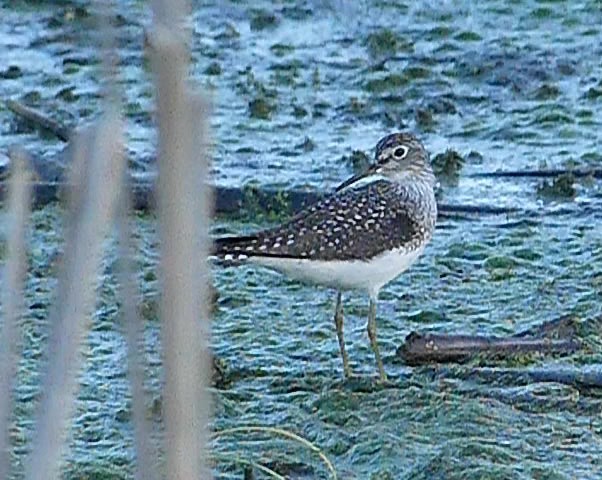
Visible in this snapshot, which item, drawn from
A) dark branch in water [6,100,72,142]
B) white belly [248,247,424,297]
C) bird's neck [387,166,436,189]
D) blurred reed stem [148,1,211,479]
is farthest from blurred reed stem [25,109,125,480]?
dark branch in water [6,100,72,142]

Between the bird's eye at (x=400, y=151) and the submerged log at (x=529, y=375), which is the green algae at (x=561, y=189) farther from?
the submerged log at (x=529, y=375)

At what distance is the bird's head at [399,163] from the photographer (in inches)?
280

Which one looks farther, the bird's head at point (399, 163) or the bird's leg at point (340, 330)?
the bird's head at point (399, 163)

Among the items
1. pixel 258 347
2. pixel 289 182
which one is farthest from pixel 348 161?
pixel 258 347

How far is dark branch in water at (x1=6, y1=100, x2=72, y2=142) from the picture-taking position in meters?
8.86

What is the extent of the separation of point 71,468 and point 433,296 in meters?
2.25

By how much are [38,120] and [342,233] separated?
A: 2.97 m

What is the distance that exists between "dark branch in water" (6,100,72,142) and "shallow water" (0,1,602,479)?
71mm

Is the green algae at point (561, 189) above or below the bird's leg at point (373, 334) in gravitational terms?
above

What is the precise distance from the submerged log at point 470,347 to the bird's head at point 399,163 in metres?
0.91

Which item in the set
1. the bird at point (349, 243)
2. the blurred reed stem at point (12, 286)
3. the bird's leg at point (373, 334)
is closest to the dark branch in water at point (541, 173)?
the bird at point (349, 243)

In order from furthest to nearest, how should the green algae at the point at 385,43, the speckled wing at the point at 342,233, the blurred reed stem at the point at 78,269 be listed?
the green algae at the point at 385,43 → the speckled wing at the point at 342,233 → the blurred reed stem at the point at 78,269

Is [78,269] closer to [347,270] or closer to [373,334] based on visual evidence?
[347,270]

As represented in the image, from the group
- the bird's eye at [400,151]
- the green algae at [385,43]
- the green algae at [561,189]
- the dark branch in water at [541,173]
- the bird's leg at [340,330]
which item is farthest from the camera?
the green algae at [385,43]
